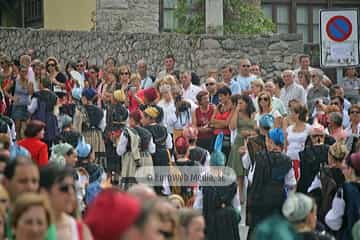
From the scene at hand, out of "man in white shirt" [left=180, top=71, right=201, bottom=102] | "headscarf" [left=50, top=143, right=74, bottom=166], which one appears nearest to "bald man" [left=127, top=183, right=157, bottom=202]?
"headscarf" [left=50, top=143, right=74, bottom=166]

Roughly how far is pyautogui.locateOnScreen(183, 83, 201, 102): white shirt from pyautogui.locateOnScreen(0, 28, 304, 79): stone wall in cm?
503

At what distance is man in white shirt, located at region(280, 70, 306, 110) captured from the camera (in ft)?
68.3

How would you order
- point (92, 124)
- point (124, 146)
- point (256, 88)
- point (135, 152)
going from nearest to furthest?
1. point (135, 152)
2. point (124, 146)
3. point (92, 124)
4. point (256, 88)

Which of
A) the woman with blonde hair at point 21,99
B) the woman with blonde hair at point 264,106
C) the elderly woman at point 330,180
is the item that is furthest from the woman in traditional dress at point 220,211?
the woman with blonde hair at point 21,99

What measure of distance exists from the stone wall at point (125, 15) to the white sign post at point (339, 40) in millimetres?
11846

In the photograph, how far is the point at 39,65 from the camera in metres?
21.4

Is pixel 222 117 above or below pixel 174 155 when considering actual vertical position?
above

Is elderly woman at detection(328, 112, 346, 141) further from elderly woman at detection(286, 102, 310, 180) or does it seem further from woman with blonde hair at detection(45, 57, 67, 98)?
woman with blonde hair at detection(45, 57, 67, 98)

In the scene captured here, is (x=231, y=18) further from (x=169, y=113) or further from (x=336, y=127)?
(x=336, y=127)

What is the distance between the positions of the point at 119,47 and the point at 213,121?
811 cm

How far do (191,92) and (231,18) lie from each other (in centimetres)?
863

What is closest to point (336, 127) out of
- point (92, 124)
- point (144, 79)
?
point (92, 124)

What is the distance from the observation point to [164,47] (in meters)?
26.7

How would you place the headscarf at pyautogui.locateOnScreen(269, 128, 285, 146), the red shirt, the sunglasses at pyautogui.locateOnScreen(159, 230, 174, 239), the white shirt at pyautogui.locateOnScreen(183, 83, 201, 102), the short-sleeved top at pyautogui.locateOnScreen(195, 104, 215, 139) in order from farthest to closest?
1. the white shirt at pyautogui.locateOnScreen(183, 83, 201, 102)
2. the short-sleeved top at pyautogui.locateOnScreen(195, 104, 215, 139)
3. the headscarf at pyautogui.locateOnScreen(269, 128, 285, 146)
4. the red shirt
5. the sunglasses at pyautogui.locateOnScreen(159, 230, 174, 239)
